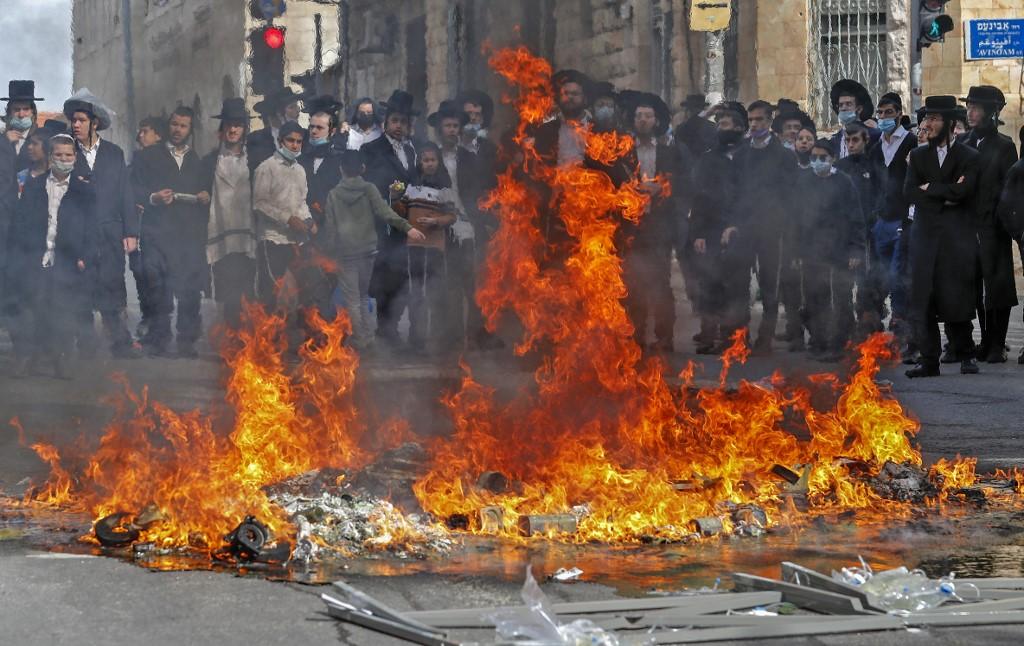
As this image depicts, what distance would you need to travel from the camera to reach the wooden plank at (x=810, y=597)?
516cm

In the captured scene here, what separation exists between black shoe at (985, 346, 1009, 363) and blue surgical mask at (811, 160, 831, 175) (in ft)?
5.91

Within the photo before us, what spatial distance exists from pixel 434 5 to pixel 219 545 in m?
14.3

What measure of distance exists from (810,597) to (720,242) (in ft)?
25.5

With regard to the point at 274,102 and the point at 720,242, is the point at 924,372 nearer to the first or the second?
the point at 720,242

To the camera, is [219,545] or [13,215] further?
[13,215]

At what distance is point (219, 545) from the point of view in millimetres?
6113

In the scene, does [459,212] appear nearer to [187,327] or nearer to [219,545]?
[187,327]

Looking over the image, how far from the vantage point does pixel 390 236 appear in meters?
12.5

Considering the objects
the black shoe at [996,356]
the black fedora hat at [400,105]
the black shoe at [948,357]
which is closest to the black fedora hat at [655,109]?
the black fedora hat at [400,105]

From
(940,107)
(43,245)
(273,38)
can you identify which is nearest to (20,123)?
(43,245)

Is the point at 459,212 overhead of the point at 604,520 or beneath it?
overhead

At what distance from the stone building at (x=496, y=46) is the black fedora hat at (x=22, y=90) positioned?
0.98 metres

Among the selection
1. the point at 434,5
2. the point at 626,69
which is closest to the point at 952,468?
the point at 626,69

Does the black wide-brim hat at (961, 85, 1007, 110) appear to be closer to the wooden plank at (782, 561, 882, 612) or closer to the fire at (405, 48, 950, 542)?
the fire at (405, 48, 950, 542)
